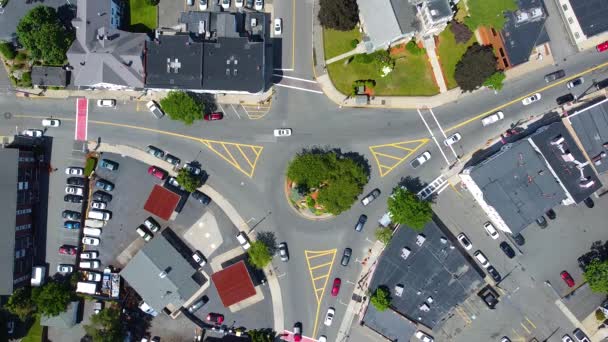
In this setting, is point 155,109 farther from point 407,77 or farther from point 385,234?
point 385,234

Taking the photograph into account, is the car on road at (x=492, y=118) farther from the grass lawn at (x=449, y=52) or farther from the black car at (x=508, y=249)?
the black car at (x=508, y=249)

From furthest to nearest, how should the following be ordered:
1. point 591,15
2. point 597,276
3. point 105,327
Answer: point 591,15 → point 105,327 → point 597,276

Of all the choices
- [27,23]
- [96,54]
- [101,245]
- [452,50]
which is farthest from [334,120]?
[27,23]

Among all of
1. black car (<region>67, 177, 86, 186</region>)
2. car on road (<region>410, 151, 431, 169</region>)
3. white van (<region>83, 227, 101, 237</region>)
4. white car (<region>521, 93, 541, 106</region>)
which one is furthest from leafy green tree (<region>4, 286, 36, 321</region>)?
white car (<region>521, 93, 541, 106</region>)

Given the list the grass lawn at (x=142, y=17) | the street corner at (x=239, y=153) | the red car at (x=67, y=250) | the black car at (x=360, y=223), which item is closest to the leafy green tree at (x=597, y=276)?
the black car at (x=360, y=223)

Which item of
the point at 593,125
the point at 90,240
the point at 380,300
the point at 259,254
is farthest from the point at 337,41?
the point at 90,240
